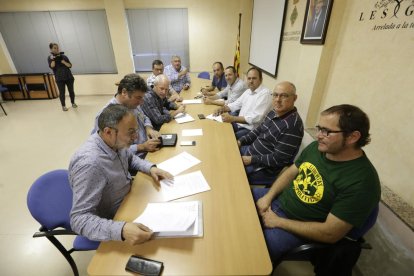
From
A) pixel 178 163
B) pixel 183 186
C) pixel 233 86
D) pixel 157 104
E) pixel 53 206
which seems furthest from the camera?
pixel 233 86

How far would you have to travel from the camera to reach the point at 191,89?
427 centimetres

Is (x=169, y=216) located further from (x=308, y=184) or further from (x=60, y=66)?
(x=60, y=66)

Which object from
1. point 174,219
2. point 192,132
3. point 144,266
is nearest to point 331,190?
point 174,219

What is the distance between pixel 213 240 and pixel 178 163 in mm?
737

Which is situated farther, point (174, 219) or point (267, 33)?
point (267, 33)

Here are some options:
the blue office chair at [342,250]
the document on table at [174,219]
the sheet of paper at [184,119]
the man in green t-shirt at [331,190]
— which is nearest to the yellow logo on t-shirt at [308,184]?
the man in green t-shirt at [331,190]

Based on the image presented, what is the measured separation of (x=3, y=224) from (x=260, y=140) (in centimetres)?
271

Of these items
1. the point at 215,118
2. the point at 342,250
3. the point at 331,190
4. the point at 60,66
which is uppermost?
the point at 60,66

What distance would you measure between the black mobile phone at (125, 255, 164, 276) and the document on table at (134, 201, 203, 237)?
136mm

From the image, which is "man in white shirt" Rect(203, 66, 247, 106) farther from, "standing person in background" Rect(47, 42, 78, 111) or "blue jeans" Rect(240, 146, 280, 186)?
"standing person in background" Rect(47, 42, 78, 111)

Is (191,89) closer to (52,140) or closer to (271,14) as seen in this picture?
(271,14)

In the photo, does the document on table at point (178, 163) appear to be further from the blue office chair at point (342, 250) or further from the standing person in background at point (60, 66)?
the standing person in background at point (60, 66)

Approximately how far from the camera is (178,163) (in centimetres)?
162

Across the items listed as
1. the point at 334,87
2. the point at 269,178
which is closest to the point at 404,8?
the point at 334,87
